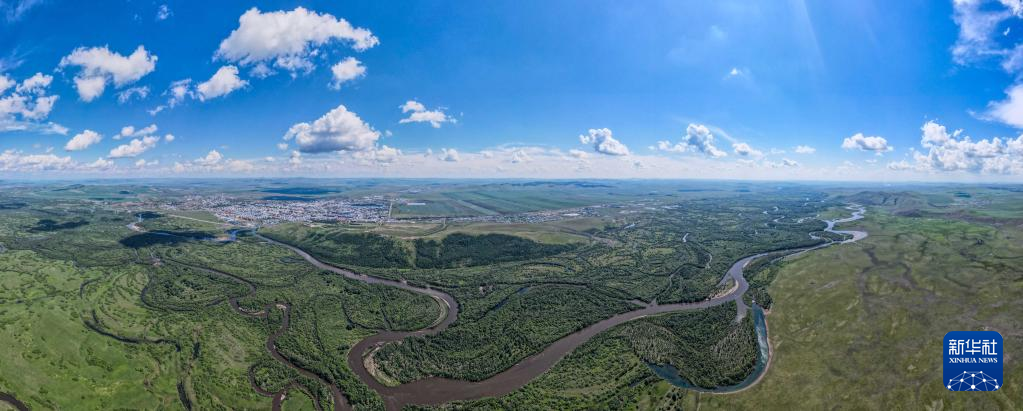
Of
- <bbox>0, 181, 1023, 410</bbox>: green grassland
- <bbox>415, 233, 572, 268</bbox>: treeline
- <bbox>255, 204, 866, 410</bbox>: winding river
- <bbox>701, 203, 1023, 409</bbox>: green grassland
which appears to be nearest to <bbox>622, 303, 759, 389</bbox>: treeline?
<bbox>0, 181, 1023, 410</bbox>: green grassland

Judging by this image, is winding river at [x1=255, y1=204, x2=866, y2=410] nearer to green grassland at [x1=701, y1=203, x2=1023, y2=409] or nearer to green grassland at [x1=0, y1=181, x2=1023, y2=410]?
green grassland at [x1=0, y1=181, x2=1023, y2=410]

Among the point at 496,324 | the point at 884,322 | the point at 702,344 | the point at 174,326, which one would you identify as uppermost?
the point at 884,322

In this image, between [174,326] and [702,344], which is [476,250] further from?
[702,344]

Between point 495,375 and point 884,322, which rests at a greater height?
point 884,322

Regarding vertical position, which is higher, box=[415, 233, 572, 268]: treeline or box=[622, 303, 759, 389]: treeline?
box=[415, 233, 572, 268]: treeline

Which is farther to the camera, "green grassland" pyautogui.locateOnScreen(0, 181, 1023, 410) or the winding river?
the winding river


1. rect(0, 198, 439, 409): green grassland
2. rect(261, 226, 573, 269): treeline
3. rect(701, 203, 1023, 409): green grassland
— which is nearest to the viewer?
rect(701, 203, 1023, 409): green grassland

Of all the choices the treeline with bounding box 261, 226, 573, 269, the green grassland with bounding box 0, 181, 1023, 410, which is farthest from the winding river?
the treeline with bounding box 261, 226, 573, 269

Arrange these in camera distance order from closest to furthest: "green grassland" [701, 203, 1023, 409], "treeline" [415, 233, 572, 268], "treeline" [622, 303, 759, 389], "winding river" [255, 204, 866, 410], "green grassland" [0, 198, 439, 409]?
"green grassland" [701, 203, 1023, 409] → "green grassland" [0, 198, 439, 409] → "winding river" [255, 204, 866, 410] → "treeline" [622, 303, 759, 389] → "treeline" [415, 233, 572, 268]

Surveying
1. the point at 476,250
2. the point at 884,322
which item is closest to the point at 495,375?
the point at 884,322

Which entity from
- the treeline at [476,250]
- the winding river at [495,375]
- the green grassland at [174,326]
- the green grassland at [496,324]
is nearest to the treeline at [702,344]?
the green grassland at [496,324]

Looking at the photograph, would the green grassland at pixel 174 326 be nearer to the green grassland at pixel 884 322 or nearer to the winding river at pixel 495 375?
the winding river at pixel 495 375
